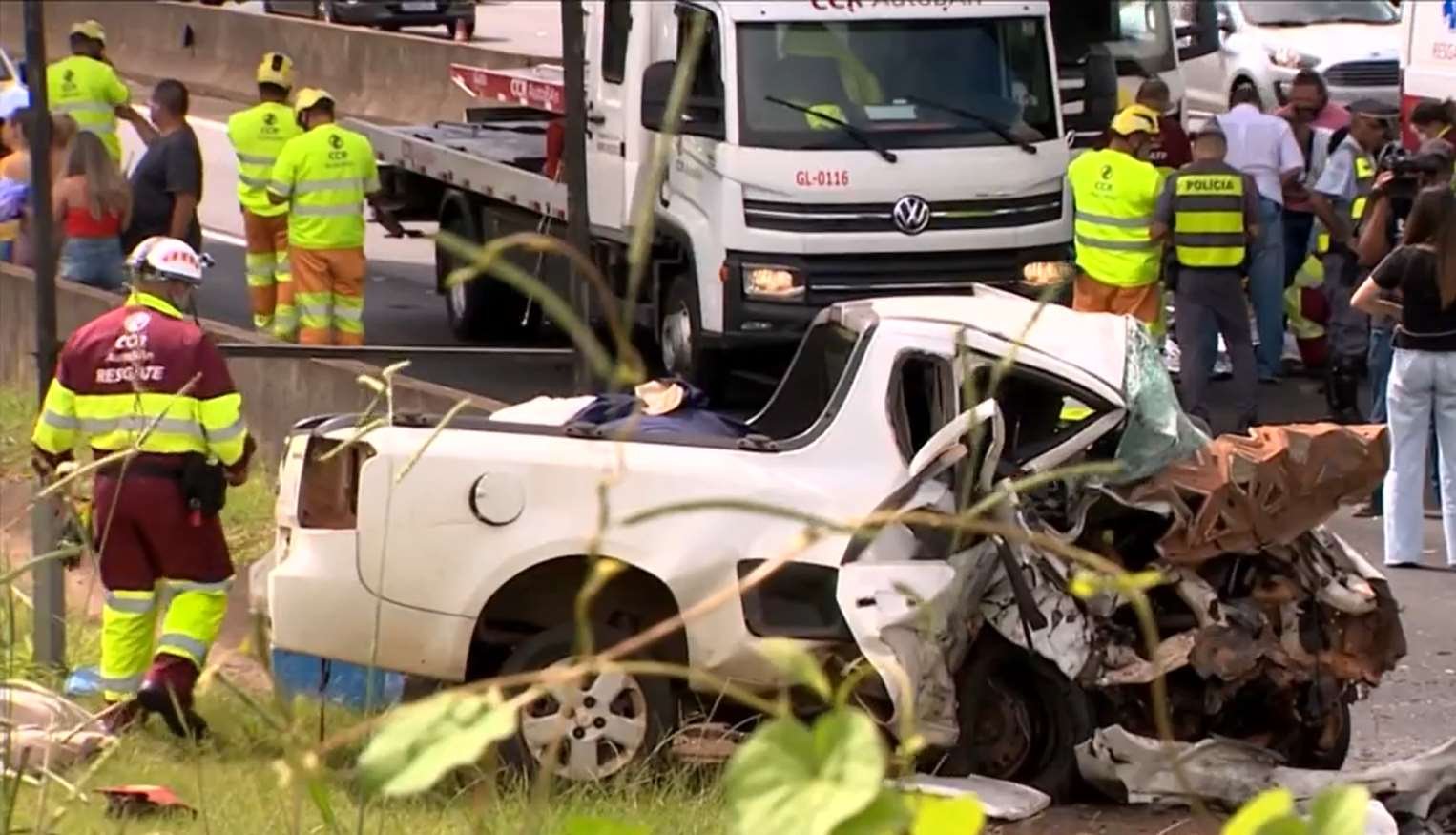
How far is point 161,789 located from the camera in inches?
251

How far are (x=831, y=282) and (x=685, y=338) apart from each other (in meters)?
0.91

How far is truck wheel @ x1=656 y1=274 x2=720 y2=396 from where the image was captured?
1395cm

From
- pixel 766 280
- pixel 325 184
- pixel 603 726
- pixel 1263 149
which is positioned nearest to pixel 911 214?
pixel 766 280

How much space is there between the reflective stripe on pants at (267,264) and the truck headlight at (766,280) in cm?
337

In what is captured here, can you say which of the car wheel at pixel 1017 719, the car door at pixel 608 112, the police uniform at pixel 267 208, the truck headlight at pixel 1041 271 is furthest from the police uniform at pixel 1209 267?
the car wheel at pixel 1017 719

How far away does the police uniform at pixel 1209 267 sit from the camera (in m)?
13.3

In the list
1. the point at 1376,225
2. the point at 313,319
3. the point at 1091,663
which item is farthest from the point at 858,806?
the point at 313,319

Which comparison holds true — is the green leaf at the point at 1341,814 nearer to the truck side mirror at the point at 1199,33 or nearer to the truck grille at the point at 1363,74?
the truck side mirror at the point at 1199,33

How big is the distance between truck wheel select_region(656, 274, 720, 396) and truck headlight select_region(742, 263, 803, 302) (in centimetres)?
33

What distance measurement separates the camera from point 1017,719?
795 centimetres

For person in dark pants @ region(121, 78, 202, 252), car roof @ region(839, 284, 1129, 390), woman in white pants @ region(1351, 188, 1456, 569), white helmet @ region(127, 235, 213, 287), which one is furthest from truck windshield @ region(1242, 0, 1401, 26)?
white helmet @ region(127, 235, 213, 287)

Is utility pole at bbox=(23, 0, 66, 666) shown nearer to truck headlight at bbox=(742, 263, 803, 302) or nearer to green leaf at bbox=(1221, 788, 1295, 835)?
truck headlight at bbox=(742, 263, 803, 302)

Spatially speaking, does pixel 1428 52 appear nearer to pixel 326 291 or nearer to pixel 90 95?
pixel 326 291

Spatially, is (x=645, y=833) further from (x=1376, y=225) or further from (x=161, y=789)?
(x=1376, y=225)
